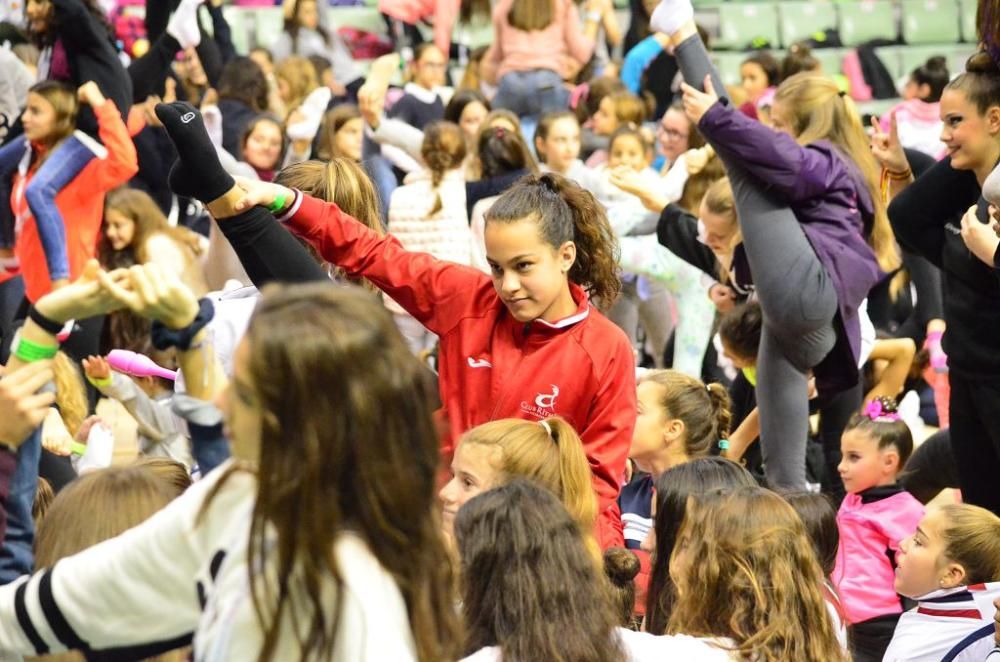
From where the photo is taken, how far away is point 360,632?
1668mm

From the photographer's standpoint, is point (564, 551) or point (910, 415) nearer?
point (564, 551)

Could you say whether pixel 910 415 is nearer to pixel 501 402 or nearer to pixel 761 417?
pixel 761 417

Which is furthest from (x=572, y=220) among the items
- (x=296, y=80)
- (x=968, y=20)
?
(x=968, y=20)

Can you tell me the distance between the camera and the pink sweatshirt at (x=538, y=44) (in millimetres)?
9547

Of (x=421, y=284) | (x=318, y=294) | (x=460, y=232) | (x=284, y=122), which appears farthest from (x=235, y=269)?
(x=318, y=294)

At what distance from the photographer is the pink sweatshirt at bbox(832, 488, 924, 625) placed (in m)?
4.17

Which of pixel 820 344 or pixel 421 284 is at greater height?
pixel 421 284

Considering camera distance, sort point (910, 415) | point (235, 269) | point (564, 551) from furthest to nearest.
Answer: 1. point (235, 269)
2. point (910, 415)
3. point (564, 551)

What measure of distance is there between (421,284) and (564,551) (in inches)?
38.3

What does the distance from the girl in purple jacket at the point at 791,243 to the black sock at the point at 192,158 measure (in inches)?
75.2

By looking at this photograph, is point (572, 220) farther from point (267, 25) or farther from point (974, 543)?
point (267, 25)

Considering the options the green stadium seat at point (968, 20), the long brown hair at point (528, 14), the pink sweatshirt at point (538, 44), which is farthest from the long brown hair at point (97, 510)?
the green stadium seat at point (968, 20)

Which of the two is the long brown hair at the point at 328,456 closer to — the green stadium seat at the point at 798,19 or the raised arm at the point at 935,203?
the raised arm at the point at 935,203

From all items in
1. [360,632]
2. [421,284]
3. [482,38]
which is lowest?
[482,38]
